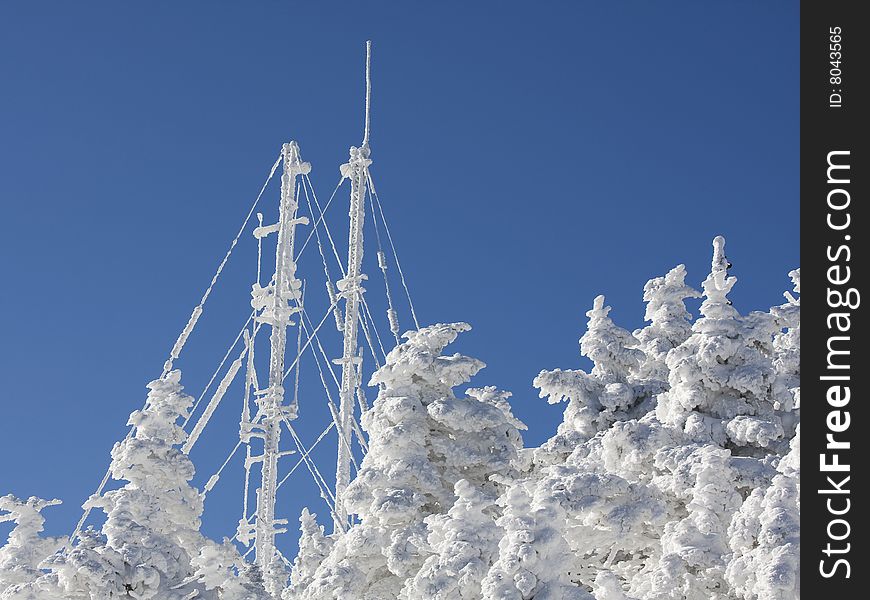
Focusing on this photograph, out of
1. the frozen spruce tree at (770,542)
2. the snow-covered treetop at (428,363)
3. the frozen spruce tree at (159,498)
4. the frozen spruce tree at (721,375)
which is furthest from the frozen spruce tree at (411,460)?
the frozen spruce tree at (770,542)

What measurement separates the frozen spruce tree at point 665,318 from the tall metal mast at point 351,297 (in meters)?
9.18

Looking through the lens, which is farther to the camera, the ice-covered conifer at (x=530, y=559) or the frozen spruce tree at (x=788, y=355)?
the frozen spruce tree at (x=788, y=355)

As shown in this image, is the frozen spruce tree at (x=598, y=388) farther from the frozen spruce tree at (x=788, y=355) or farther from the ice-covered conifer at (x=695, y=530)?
the ice-covered conifer at (x=695, y=530)

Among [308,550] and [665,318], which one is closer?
[308,550]

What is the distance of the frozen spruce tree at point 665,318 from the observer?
124 feet

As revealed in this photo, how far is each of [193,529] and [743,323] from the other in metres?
13.6

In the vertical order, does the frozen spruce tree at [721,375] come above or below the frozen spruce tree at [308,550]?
above

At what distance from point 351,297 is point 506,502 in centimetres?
1313

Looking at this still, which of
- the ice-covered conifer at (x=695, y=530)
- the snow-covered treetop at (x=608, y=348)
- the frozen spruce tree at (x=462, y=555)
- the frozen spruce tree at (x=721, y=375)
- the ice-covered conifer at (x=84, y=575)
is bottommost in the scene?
the ice-covered conifer at (x=84, y=575)

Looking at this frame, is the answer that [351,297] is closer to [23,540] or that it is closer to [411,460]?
[411,460]

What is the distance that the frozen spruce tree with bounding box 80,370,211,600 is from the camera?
22.8m

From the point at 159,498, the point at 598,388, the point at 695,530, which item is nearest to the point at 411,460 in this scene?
the point at 159,498

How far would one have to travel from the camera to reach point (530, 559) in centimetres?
2005
